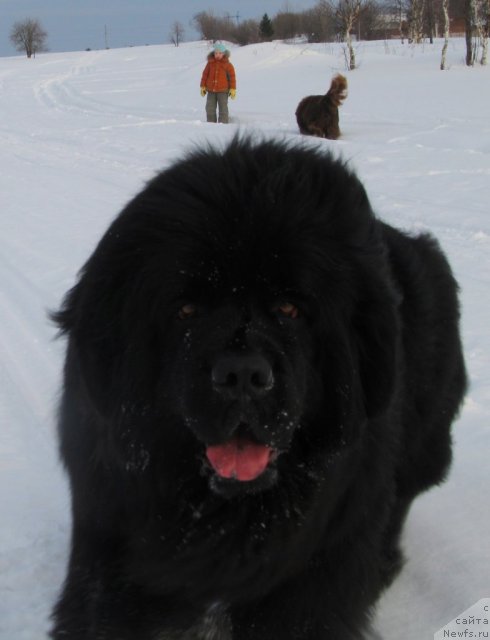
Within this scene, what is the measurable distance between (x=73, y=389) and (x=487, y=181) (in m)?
7.50

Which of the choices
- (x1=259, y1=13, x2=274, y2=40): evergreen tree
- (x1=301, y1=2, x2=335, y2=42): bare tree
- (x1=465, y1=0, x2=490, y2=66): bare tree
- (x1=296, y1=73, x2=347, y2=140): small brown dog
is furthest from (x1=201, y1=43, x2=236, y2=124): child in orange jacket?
(x1=259, y1=13, x2=274, y2=40): evergreen tree

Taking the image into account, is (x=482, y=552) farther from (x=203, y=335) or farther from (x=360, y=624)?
(x=203, y=335)

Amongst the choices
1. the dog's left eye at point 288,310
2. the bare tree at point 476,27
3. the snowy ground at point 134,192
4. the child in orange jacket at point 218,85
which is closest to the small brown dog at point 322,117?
the snowy ground at point 134,192

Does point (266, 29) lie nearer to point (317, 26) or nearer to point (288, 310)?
point (317, 26)

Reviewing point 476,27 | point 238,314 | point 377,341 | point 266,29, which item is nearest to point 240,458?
point 238,314

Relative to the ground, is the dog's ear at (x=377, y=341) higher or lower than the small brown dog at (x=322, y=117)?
lower

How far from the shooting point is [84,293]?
2033 millimetres

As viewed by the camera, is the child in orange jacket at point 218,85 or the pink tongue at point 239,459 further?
the child in orange jacket at point 218,85

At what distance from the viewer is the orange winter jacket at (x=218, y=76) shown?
16.8 metres

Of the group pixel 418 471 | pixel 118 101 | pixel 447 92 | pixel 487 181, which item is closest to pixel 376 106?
pixel 447 92

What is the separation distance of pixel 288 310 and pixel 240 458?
0.41 meters

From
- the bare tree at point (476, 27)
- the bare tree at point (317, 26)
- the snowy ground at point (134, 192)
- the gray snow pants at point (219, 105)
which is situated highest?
the bare tree at point (317, 26)

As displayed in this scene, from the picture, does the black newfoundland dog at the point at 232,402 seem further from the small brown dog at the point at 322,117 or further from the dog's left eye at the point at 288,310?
the small brown dog at the point at 322,117

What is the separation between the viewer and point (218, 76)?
16.9 m
